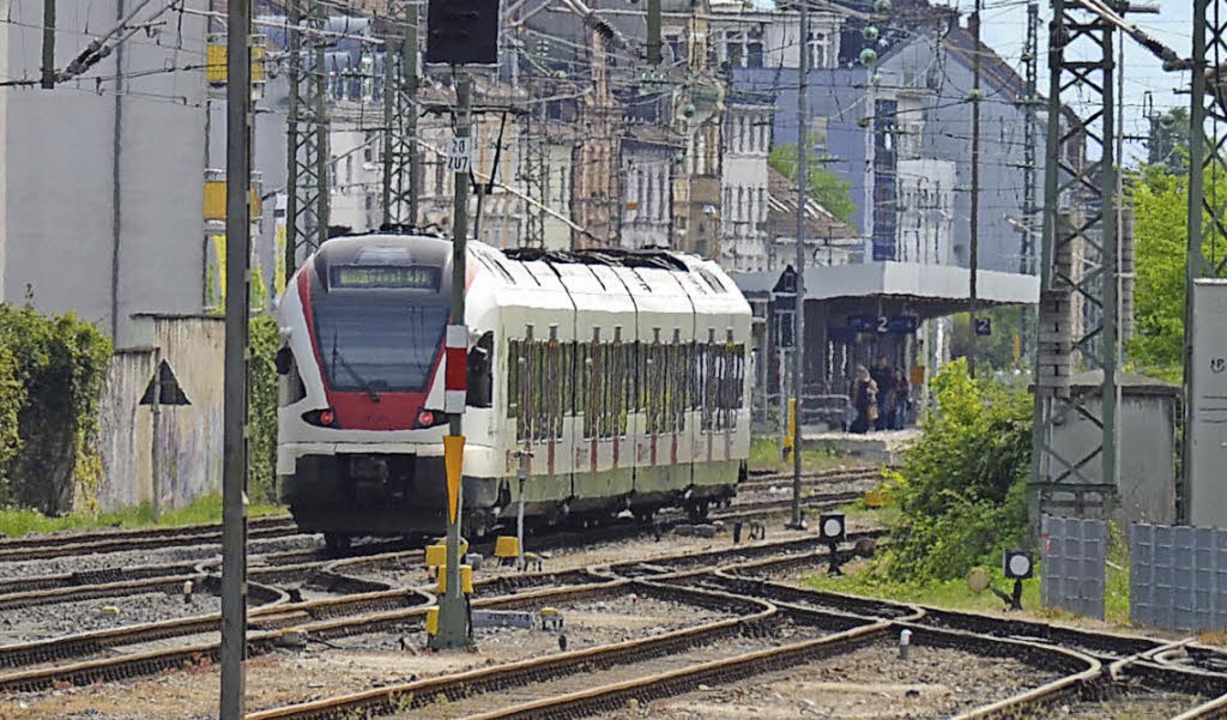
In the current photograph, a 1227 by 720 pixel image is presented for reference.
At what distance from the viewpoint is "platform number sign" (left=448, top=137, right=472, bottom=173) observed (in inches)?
750

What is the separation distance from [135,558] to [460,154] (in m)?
9.85

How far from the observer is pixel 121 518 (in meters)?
35.0

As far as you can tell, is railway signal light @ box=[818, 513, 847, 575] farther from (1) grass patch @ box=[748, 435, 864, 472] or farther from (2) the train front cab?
(1) grass patch @ box=[748, 435, 864, 472]

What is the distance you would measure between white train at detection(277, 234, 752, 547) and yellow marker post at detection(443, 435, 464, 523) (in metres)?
6.61

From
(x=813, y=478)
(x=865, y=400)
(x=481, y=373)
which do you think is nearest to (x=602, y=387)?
(x=481, y=373)

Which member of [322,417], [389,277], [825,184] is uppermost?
[825,184]

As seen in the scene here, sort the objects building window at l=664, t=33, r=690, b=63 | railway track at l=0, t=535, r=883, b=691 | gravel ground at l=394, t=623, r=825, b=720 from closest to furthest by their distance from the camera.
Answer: gravel ground at l=394, t=623, r=825, b=720
railway track at l=0, t=535, r=883, b=691
building window at l=664, t=33, r=690, b=63

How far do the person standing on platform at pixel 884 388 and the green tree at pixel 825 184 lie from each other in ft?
195

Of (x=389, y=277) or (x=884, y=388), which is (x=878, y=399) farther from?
(x=389, y=277)

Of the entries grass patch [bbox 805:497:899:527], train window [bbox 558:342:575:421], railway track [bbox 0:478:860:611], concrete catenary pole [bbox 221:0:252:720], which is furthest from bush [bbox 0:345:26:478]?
concrete catenary pole [bbox 221:0:252:720]

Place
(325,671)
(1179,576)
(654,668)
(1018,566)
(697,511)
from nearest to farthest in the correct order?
(325,671) < (654,668) < (1179,576) < (1018,566) < (697,511)

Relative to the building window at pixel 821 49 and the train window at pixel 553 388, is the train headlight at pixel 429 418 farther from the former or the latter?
the building window at pixel 821 49

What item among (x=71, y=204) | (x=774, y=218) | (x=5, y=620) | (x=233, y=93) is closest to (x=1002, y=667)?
(x=5, y=620)

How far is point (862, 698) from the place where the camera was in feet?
56.3
